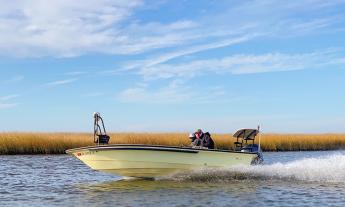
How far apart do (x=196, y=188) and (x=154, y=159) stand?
6.23 feet

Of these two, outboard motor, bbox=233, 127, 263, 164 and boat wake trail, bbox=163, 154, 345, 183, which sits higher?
outboard motor, bbox=233, 127, 263, 164

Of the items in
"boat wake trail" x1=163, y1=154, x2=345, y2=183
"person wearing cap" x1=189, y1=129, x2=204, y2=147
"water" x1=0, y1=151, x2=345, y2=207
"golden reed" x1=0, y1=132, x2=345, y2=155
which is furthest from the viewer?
"golden reed" x1=0, y1=132, x2=345, y2=155

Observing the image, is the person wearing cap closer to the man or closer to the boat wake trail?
the man

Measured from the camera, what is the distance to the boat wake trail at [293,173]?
19.0m

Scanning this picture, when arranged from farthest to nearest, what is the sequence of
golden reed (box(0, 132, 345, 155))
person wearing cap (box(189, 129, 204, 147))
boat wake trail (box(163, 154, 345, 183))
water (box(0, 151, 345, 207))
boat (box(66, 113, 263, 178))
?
1. golden reed (box(0, 132, 345, 155))
2. person wearing cap (box(189, 129, 204, 147))
3. boat wake trail (box(163, 154, 345, 183))
4. boat (box(66, 113, 263, 178))
5. water (box(0, 151, 345, 207))

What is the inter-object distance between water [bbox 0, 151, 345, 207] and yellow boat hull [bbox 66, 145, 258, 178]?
363mm

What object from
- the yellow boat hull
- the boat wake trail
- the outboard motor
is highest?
the outboard motor

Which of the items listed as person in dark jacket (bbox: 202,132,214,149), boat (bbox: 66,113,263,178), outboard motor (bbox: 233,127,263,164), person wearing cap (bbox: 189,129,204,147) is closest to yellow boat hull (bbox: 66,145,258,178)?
boat (bbox: 66,113,263,178)

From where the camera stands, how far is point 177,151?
18297mm

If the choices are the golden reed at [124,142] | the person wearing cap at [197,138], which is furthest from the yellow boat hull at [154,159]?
the golden reed at [124,142]

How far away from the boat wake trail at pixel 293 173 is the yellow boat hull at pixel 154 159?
0.51 m

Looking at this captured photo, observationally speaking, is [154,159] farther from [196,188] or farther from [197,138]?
[197,138]

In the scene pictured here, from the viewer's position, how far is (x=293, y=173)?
19.9m

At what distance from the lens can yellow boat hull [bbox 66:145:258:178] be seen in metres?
18.2
